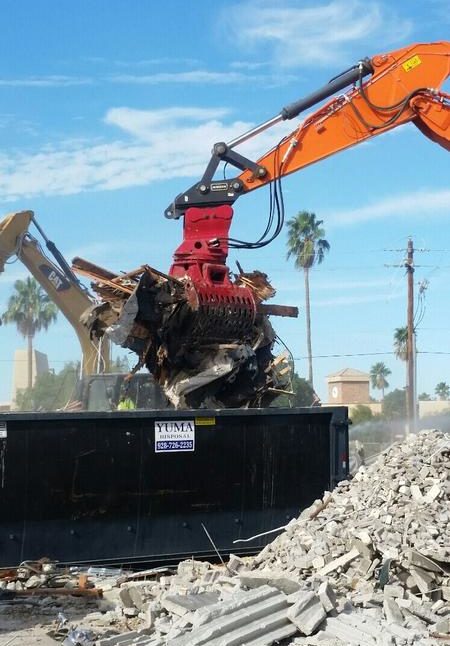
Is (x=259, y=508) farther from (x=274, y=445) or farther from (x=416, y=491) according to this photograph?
(x=416, y=491)

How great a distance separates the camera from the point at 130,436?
9602 mm

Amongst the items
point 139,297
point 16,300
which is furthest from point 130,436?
point 16,300

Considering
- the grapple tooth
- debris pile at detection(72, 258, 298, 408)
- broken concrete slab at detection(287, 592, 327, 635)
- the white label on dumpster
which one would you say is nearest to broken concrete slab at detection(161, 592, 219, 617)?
broken concrete slab at detection(287, 592, 327, 635)

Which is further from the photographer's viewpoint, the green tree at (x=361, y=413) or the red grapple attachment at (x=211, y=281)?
the green tree at (x=361, y=413)

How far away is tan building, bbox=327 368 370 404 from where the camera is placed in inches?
2601

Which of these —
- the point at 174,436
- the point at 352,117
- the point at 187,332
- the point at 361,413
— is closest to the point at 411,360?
the point at 361,413

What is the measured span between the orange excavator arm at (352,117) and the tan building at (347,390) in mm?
51614

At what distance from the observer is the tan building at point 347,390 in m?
66.1

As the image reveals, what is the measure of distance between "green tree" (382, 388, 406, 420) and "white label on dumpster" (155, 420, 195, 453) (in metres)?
47.7

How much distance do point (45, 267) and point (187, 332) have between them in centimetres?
1247

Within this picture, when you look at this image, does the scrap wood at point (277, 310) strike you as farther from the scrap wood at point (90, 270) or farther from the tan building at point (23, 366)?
the tan building at point (23, 366)

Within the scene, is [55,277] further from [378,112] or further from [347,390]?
[347,390]

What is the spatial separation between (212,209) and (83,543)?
561 centimetres

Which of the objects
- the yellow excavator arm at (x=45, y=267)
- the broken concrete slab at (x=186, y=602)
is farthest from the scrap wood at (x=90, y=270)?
the yellow excavator arm at (x=45, y=267)
